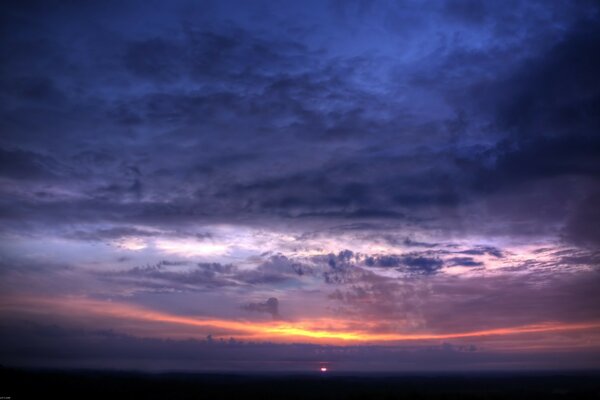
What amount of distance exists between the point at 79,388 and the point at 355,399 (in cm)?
5422

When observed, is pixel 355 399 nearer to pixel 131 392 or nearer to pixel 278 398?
pixel 278 398

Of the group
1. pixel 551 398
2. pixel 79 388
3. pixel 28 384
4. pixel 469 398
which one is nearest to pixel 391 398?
pixel 469 398

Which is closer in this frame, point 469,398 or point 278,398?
point 469,398

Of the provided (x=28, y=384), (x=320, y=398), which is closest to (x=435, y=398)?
(x=320, y=398)

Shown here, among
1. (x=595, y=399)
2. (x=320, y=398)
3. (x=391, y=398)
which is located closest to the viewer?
(x=391, y=398)

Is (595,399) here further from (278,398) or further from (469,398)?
(278,398)

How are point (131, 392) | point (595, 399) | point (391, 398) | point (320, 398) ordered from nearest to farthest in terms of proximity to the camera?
point (391, 398), point (595, 399), point (320, 398), point (131, 392)

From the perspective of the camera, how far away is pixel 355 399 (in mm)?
72188

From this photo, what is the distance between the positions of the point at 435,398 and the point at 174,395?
148ft

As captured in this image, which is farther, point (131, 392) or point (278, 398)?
point (131, 392)

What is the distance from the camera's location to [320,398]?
82375mm

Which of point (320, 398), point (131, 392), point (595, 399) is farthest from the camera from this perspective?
point (131, 392)

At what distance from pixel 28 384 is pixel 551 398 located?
3772 inches

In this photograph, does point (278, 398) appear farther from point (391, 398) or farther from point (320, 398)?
point (391, 398)
